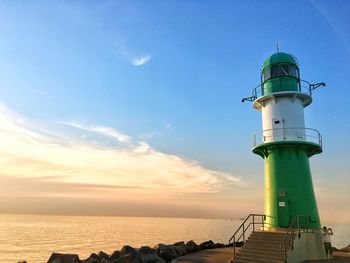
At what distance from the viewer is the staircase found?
45.5ft

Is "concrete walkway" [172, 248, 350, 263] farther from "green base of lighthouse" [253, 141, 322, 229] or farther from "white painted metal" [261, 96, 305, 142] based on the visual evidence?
"white painted metal" [261, 96, 305, 142]

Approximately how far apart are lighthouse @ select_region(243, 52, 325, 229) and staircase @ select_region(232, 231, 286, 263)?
1.39 metres

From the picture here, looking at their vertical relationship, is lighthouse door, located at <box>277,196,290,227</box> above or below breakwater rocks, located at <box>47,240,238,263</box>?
above

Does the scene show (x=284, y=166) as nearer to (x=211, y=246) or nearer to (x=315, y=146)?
(x=315, y=146)

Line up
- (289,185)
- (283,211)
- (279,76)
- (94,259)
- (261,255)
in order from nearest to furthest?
(261,255), (283,211), (289,185), (279,76), (94,259)

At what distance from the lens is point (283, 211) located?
1662cm

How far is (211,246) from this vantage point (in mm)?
20391

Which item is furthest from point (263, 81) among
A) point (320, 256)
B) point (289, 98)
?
point (320, 256)

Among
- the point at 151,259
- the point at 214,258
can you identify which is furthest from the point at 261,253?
the point at 151,259

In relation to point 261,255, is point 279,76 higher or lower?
higher

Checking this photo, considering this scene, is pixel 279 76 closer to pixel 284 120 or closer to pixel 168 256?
pixel 284 120

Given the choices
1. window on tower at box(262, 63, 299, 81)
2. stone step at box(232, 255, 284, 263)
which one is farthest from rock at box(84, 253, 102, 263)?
window on tower at box(262, 63, 299, 81)

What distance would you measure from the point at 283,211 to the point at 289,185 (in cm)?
134

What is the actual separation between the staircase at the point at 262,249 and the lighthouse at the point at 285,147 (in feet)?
4.57
